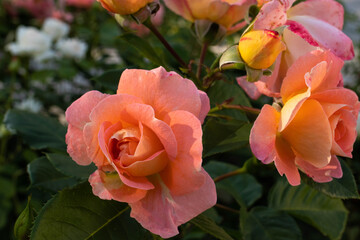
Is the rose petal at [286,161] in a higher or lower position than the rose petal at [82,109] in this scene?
lower

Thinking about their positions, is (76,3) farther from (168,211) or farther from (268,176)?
(168,211)

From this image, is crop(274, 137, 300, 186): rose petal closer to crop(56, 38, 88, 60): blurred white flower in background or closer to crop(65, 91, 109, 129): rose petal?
crop(65, 91, 109, 129): rose petal

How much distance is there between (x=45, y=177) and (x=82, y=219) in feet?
0.78

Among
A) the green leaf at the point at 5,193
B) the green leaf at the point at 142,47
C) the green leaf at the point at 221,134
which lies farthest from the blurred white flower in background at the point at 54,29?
the green leaf at the point at 221,134

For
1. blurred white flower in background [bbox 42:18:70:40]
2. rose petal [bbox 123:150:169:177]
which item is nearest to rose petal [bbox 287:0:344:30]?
rose petal [bbox 123:150:169:177]

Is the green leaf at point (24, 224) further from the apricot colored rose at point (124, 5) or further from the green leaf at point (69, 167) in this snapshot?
the apricot colored rose at point (124, 5)

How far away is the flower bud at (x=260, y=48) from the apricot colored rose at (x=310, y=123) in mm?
22

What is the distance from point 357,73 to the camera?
187 centimetres

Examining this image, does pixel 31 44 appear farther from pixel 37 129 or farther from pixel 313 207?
pixel 313 207

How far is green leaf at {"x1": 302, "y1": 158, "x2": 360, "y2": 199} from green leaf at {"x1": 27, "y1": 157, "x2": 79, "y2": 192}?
12.8 inches

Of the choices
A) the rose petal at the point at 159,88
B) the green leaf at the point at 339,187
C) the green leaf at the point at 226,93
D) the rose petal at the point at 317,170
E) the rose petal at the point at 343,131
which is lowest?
the green leaf at the point at 339,187

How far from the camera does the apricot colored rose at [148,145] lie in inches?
13.1

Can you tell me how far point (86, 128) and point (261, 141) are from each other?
0.48 feet

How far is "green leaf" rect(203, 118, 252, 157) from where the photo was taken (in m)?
0.46
